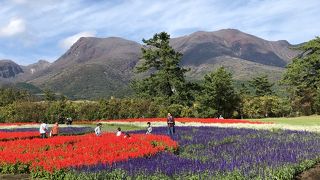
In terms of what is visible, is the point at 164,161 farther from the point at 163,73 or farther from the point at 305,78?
the point at 305,78

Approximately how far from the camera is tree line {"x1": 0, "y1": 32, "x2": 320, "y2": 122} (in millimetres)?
66062

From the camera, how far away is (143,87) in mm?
92500

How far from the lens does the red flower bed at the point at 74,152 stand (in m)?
17.2

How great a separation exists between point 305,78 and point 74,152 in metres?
81.2

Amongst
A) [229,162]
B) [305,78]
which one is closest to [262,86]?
[305,78]

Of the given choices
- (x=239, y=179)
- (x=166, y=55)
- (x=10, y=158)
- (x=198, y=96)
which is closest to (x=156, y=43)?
(x=166, y=55)

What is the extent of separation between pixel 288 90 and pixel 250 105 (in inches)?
535

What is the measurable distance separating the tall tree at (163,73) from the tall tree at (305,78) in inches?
938

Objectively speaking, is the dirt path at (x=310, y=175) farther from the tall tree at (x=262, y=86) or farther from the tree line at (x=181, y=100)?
the tall tree at (x=262, y=86)

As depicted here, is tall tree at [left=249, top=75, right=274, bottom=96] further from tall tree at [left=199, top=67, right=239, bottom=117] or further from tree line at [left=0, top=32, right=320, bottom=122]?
tall tree at [left=199, top=67, right=239, bottom=117]

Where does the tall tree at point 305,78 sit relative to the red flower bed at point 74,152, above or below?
above

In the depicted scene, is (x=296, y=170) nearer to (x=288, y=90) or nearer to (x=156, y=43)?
(x=156, y=43)

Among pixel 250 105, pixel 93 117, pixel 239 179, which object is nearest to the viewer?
pixel 239 179

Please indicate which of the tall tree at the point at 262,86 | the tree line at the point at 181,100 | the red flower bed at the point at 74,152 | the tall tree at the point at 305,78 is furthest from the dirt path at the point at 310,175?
the tall tree at the point at 262,86
